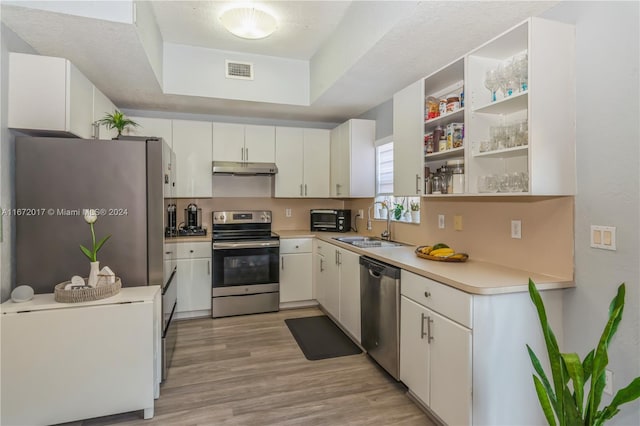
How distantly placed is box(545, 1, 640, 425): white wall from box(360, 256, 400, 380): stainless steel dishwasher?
0.99 metres

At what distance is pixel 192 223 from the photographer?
4.13 m

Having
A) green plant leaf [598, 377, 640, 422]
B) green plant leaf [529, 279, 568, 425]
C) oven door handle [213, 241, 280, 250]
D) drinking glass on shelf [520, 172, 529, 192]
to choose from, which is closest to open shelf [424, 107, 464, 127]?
drinking glass on shelf [520, 172, 529, 192]

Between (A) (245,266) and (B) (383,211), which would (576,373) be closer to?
(B) (383,211)

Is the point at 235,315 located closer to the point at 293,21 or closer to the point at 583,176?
the point at 293,21

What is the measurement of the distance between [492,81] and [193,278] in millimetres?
3332

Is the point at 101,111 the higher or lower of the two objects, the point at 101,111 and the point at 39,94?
the higher

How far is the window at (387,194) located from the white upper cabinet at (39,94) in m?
2.75

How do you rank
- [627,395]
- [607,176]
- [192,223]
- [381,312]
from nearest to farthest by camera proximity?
[627,395] → [607,176] → [381,312] → [192,223]

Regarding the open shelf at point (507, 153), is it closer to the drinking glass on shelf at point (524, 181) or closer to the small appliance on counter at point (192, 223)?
the drinking glass on shelf at point (524, 181)

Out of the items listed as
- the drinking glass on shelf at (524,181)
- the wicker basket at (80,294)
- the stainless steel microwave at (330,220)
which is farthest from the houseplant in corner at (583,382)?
the stainless steel microwave at (330,220)

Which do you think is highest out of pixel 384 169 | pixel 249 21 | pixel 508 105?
pixel 249 21

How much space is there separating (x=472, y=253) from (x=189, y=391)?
2273 millimetres

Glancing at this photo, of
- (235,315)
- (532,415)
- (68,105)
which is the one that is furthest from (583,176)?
(235,315)

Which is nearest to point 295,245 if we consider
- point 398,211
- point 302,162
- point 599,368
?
point 302,162
